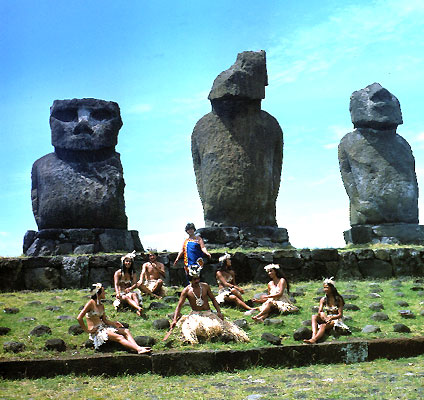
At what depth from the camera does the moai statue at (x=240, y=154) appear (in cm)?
1234

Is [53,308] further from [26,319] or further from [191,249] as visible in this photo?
[191,249]

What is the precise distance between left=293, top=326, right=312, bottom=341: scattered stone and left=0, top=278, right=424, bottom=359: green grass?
76 millimetres

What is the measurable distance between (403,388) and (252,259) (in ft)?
18.2

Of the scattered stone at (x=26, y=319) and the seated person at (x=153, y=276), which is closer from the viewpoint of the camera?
the scattered stone at (x=26, y=319)

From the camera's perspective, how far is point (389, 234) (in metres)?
14.4

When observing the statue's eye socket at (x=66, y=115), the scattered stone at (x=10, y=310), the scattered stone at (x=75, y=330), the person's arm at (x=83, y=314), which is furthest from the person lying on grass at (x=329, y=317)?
the statue's eye socket at (x=66, y=115)

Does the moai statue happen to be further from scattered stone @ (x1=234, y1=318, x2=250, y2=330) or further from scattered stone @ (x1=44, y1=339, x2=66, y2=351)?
scattered stone @ (x1=44, y1=339, x2=66, y2=351)

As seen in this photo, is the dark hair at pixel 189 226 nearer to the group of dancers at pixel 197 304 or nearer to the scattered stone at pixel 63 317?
the group of dancers at pixel 197 304

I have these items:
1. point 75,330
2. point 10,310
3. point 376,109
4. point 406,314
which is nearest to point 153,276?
point 10,310

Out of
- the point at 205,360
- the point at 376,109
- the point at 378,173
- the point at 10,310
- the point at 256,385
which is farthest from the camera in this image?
the point at 376,109

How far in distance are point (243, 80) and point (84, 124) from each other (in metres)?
3.35

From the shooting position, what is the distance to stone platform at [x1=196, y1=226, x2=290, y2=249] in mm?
11898

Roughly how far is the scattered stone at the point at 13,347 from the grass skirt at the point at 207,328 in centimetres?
175

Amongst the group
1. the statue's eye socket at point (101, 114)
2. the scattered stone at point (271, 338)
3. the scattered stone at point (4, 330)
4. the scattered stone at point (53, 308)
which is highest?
the statue's eye socket at point (101, 114)
